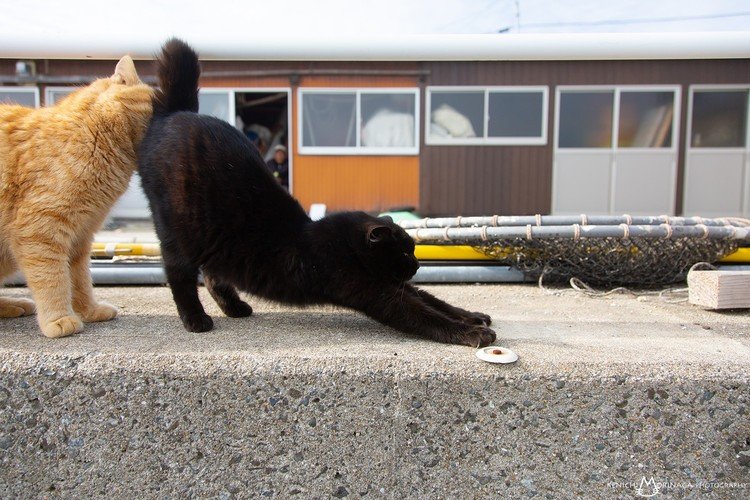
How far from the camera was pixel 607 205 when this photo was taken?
30.8 feet

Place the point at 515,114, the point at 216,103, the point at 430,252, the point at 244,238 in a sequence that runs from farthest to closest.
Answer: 1. the point at 515,114
2. the point at 216,103
3. the point at 430,252
4. the point at 244,238

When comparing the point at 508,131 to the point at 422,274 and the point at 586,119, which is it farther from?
the point at 422,274

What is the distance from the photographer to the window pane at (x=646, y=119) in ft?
30.0

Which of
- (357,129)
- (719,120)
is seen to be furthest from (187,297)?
(719,120)

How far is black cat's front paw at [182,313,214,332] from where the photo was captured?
1689 millimetres

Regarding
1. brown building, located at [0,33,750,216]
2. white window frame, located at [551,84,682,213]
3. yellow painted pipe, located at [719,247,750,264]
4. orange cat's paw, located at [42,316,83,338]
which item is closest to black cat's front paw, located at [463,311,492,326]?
orange cat's paw, located at [42,316,83,338]

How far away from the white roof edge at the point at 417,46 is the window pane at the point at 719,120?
28.8ft

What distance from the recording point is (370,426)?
4.16ft

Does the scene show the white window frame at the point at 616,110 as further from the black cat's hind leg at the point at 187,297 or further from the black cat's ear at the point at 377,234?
the black cat's hind leg at the point at 187,297

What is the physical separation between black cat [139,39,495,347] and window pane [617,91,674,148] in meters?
9.03

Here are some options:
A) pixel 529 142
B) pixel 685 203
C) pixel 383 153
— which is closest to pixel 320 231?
pixel 383 153

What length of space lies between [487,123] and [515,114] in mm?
549

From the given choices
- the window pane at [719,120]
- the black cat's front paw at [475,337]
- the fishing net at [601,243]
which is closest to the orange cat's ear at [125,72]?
the fishing net at [601,243]

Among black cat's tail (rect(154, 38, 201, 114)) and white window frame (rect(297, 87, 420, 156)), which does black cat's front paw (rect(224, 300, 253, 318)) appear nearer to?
black cat's tail (rect(154, 38, 201, 114))
